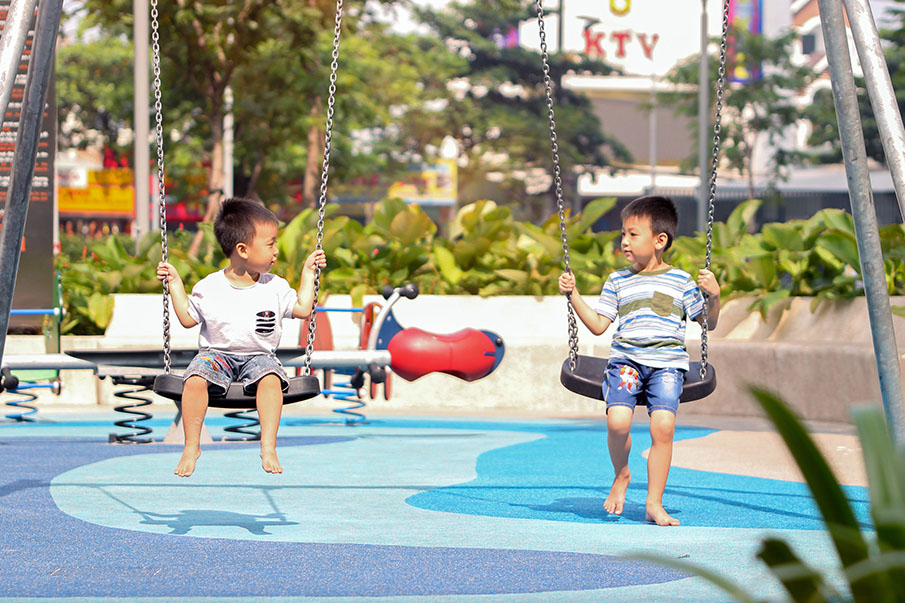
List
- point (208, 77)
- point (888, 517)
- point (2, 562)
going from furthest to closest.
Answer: point (208, 77), point (2, 562), point (888, 517)

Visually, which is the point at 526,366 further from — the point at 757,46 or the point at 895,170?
the point at 757,46

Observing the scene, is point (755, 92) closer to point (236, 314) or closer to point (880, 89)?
point (880, 89)

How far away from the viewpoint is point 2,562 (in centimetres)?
488

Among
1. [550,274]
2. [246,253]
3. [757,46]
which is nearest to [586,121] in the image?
[757,46]

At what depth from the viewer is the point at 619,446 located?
19.7 feet

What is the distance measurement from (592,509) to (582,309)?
3.28 feet

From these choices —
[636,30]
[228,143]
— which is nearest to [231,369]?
[228,143]

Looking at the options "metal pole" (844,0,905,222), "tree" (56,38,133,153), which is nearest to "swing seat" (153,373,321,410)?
"metal pole" (844,0,905,222)

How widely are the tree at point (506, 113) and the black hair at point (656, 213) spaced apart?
4737cm

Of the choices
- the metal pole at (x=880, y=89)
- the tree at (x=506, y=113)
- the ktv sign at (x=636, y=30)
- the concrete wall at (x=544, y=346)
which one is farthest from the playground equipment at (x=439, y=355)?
the ktv sign at (x=636, y=30)

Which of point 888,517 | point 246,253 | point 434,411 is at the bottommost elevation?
point 434,411

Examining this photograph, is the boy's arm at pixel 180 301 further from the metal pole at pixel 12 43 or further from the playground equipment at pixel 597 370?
the playground equipment at pixel 597 370

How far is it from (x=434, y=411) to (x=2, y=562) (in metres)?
7.73

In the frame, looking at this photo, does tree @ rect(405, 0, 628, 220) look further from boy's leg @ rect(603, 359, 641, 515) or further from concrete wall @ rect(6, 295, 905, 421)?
boy's leg @ rect(603, 359, 641, 515)
